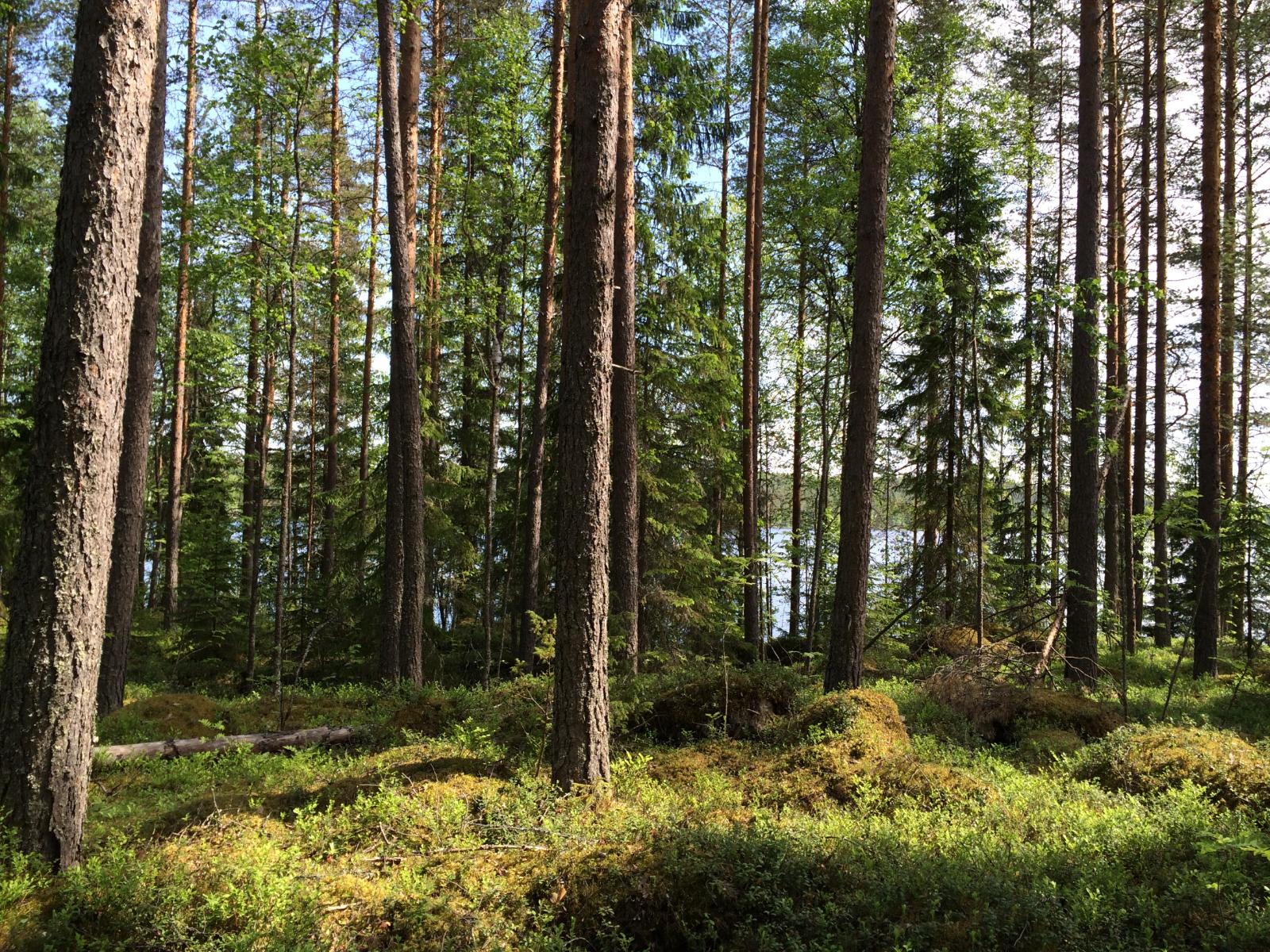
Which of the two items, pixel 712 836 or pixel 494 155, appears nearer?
pixel 712 836

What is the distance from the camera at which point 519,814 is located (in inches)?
225

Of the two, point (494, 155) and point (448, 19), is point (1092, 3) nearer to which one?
point (494, 155)

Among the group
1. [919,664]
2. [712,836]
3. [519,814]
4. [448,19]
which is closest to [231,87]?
[448,19]

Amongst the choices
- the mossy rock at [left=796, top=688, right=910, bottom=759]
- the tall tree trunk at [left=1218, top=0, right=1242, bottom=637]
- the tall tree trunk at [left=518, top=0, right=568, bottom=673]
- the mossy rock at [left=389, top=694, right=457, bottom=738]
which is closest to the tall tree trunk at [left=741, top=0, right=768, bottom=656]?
the tall tree trunk at [left=518, top=0, right=568, bottom=673]

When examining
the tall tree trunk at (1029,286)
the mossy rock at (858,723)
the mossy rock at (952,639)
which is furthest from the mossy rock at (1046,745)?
the tall tree trunk at (1029,286)

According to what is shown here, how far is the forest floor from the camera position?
4250 millimetres

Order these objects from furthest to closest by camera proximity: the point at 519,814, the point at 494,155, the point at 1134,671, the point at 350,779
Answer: the point at 1134,671, the point at 494,155, the point at 350,779, the point at 519,814

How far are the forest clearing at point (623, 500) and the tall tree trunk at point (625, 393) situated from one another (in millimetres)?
87

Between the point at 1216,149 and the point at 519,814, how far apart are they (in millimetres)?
16207

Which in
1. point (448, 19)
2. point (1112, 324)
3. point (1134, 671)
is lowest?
point (1134, 671)

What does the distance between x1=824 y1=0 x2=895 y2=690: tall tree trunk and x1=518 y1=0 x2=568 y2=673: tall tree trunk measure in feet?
17.6

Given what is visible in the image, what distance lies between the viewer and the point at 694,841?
503cm

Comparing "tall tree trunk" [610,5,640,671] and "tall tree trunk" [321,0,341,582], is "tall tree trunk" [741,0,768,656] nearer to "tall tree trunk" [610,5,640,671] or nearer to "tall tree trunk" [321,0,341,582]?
"tall tree trunk" [610,5,640,671]

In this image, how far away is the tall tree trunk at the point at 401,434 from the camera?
11562 mm
